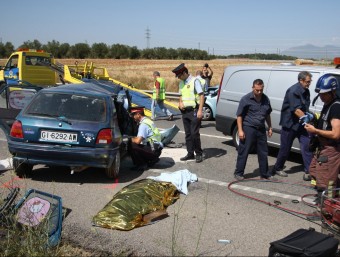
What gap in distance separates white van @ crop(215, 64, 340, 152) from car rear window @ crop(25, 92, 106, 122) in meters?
3.46

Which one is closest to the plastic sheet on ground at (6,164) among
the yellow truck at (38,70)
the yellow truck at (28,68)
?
the yellow truck at (38,70)

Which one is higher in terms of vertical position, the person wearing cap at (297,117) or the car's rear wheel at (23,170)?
the person wearing cap at (297,117)

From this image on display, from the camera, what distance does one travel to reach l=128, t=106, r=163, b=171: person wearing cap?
24.0ft

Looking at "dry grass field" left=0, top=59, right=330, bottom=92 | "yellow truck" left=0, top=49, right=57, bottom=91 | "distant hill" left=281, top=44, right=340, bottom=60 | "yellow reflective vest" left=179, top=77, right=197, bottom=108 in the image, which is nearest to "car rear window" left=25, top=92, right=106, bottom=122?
"yellow reflective vest" left=179, top=77, right=197, bottom=108

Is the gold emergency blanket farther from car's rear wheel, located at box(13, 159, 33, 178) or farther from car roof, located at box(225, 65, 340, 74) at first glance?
car roof, located at box(225, 65, 340, 74)

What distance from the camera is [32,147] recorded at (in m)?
6.17

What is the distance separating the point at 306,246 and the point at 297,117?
3.71 meters

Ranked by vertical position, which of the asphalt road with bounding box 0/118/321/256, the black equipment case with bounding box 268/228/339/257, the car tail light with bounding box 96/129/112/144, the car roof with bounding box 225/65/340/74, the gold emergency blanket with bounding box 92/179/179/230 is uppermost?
the car roof with bounding box 225/65/340/74

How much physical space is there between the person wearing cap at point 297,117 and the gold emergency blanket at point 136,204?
2.27m

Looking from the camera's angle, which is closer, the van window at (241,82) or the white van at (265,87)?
the white van at (265,87)

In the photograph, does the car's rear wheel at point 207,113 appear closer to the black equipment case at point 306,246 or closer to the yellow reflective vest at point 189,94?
the yellow reflective vest at point 189,94

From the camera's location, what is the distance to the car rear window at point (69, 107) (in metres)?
6.45

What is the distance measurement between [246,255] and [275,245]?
56 cm

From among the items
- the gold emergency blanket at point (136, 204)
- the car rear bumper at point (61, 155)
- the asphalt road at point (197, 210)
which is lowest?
the asphalt road at point (197, 210)
